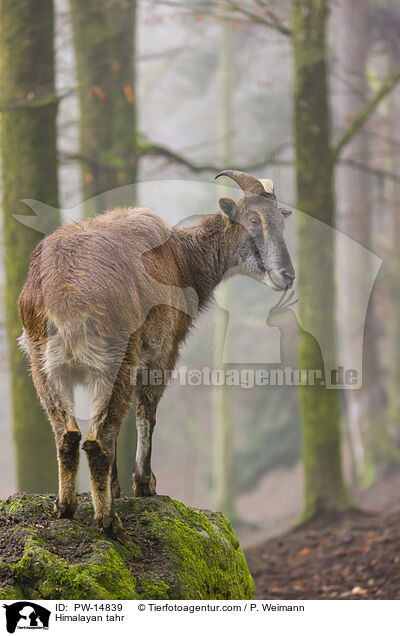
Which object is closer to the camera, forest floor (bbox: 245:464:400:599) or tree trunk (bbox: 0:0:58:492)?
forest floor (bbox: 245:464:400:599)

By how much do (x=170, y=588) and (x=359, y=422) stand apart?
12.7 meters

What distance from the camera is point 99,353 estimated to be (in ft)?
13.5

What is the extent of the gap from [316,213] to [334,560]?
4.21 metres

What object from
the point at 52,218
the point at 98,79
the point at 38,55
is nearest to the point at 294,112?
the point at 98,79

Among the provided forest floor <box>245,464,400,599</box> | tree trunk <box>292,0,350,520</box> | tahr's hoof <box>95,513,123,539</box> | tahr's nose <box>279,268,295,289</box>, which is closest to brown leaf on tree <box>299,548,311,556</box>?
forest floor <box>245,464,400,599</box>

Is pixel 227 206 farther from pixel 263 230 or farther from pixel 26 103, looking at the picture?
pixel 26 103

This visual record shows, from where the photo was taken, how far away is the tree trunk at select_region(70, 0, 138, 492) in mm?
8750

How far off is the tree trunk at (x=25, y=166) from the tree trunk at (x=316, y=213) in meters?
3.36

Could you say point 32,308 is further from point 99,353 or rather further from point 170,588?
point 170,588

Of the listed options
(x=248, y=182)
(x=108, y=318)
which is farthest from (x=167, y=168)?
(x=108, y=318)

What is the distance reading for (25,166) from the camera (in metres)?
7.04

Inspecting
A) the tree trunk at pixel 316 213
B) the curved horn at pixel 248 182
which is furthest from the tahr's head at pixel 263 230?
the tree trunk at pixel 316 213

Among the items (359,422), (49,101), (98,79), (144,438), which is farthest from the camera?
(359,422)
